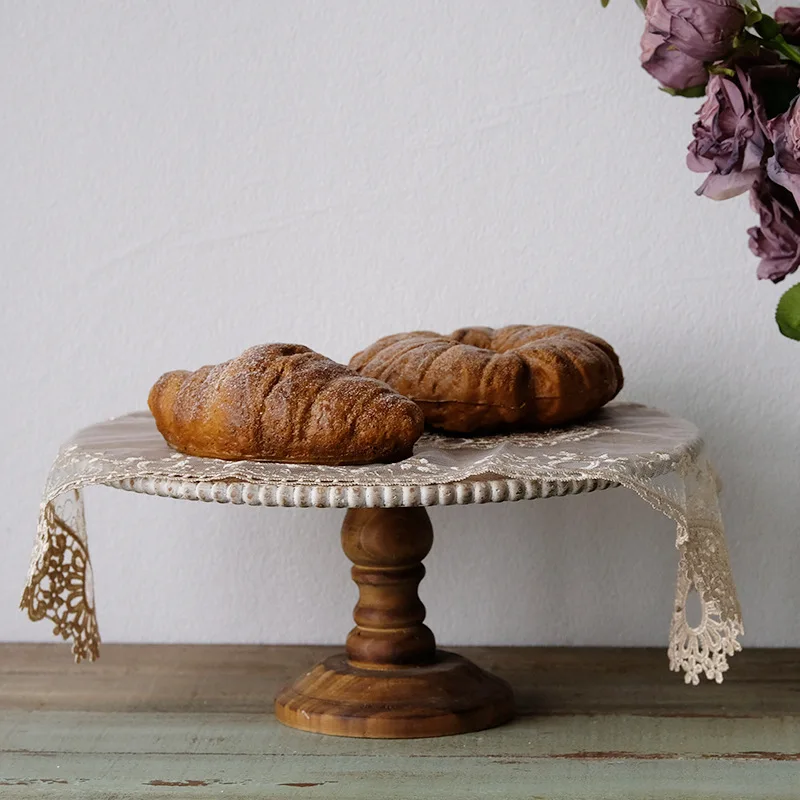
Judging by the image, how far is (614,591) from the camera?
1575 millimetres

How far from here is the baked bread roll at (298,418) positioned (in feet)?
3.37

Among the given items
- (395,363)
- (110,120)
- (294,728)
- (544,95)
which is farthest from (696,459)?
(110,120)

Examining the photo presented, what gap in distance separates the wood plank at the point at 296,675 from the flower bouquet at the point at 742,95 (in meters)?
0.83

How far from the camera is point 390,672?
1202 millimetres

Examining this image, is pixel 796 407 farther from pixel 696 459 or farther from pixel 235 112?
pixel 235 112

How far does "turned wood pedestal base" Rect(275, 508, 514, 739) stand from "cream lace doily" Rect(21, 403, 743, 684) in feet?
0.36

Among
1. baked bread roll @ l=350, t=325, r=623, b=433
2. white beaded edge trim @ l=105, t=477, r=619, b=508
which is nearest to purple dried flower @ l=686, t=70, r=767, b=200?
white beaded edge trim @ l=105, t=477, r=619, b=508

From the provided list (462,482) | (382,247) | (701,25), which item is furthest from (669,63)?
(382,247)

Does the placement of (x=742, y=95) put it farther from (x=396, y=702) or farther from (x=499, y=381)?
(x=396, y=702)

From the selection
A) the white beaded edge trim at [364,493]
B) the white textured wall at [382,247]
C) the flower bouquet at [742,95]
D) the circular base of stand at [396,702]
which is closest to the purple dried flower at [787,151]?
the flower bouquet at [742,95]

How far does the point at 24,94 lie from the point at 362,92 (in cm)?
43

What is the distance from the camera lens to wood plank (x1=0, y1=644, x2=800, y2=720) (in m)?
1.32

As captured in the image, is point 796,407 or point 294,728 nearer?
point 294,728

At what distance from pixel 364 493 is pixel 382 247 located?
0.64m
